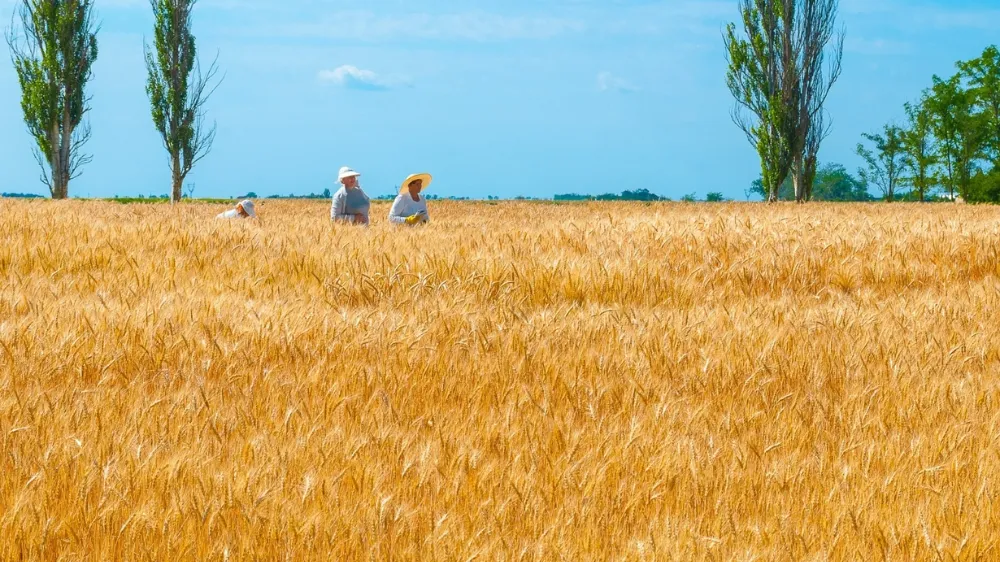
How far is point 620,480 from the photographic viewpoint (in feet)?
8.34

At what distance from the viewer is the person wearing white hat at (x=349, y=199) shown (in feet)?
38.1

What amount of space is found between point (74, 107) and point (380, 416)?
38999 mm

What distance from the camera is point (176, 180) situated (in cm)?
3662

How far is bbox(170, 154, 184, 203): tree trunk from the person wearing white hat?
1067 inches

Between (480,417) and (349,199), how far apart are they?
8.94 meters

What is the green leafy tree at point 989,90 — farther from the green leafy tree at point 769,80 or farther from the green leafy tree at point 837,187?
the green leafy tree at point 837,187

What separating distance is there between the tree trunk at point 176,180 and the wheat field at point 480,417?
31.6m

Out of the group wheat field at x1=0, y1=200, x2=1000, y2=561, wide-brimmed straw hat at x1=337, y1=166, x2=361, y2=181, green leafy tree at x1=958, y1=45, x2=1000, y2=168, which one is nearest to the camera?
wheat field at x1=0, y1=200, x2=1000, y2=561

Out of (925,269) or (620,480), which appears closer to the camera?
(620,480)

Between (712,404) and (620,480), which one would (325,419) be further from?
(712,404)

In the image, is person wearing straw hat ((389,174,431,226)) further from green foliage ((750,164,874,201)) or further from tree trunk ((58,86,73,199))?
green foliage ((750,164,874,201))

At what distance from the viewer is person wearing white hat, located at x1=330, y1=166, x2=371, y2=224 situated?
38.1ft

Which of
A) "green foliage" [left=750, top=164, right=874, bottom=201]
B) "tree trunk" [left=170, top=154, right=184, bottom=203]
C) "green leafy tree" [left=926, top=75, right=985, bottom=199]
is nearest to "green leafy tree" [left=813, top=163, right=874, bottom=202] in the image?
"green foliage" [left=750, top=164, right=874, bottom=201]

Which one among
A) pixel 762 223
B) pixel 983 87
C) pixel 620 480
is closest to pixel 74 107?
pixel 762 223
